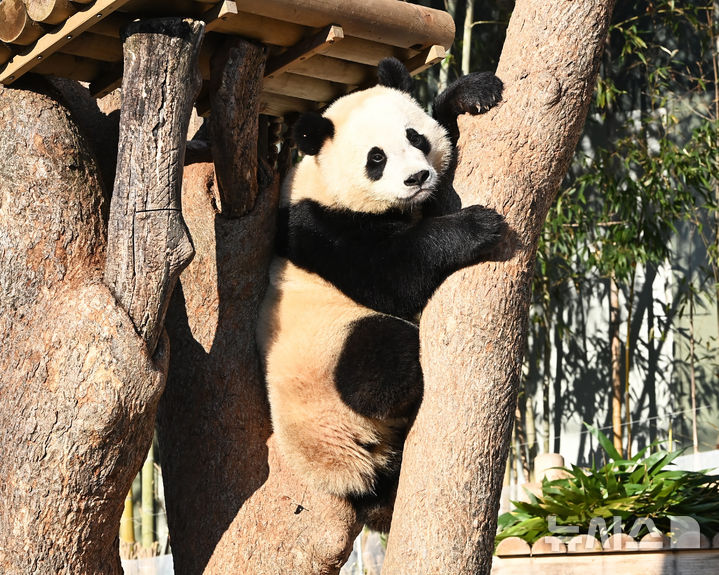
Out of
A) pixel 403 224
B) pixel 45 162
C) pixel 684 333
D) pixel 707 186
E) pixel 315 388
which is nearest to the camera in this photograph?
pixel 45 162

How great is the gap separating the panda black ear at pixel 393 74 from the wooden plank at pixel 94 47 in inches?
35.3

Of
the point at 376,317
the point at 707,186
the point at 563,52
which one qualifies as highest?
the point at 707,186

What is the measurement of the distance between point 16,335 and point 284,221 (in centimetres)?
99

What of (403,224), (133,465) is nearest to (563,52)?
(403,224)

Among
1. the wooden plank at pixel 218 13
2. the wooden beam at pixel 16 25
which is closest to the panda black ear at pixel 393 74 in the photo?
the wooden plank at pixel 218 13

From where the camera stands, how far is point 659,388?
6.91 m

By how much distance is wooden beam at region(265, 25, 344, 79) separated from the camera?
271 cm

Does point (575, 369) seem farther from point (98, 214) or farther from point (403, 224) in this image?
point (98, 214)

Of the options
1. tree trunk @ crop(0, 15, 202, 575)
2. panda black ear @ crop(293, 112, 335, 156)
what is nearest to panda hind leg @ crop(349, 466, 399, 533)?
tree trunk @ crop(0, 15, 202, 575)

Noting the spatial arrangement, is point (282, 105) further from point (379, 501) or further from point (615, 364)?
point (615, 364)

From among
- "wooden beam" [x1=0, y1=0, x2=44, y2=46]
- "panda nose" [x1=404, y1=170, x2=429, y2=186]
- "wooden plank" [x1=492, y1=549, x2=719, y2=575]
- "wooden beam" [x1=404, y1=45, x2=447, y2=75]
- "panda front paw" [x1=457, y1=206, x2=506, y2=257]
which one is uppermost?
"wooden beam" [x1=404, y1=45, x2=447, y2=75]

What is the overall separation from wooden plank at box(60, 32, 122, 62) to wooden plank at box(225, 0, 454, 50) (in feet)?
1.42

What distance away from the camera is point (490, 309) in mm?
2227

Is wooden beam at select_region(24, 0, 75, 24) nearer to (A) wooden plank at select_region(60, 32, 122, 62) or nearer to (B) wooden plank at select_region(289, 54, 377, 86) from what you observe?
(A) wooden plank at select_region(60, 32, 122, 62)
